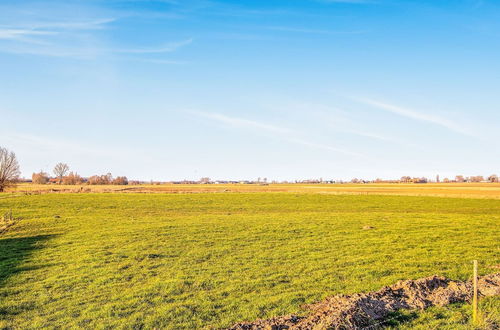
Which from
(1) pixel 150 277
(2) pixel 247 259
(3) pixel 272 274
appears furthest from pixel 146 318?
(2) pixel 247 259

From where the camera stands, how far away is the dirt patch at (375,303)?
986 cm

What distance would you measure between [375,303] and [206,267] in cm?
926

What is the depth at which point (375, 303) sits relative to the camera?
11305mm

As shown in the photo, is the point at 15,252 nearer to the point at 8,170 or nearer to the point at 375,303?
the point at 375,303

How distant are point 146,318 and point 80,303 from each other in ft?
11.4

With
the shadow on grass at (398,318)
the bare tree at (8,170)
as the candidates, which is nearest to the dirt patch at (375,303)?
the shadow on grass at (398,318)

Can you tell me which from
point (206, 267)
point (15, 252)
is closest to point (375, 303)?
point (206, 267)

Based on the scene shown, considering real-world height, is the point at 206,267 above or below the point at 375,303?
below

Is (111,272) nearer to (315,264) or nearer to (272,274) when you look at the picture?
(272,274)

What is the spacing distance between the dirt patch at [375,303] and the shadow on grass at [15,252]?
44.5ft

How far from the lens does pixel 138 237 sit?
1054 inches

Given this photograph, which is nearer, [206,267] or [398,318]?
[398,318]

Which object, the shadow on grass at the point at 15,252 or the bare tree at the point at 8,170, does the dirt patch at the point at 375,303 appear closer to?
the shadow on grass at the point at 15,252

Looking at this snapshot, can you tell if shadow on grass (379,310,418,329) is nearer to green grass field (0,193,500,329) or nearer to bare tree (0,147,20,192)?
green grass field (0,193,500,329)
